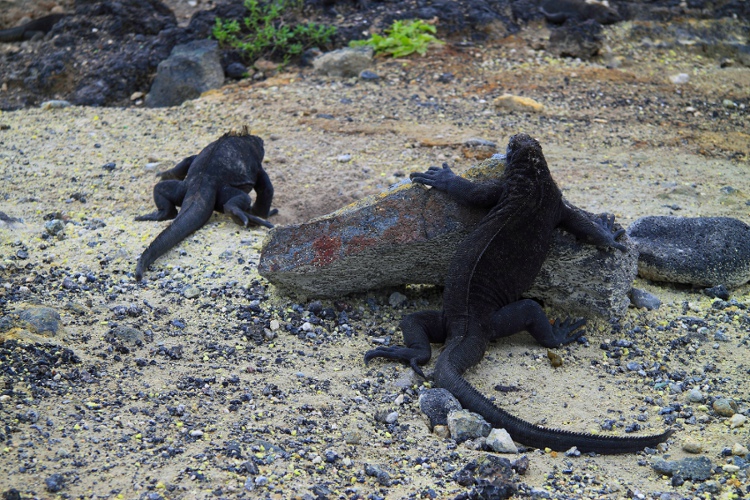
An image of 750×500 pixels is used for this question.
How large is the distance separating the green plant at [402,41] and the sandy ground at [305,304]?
7.6 inches

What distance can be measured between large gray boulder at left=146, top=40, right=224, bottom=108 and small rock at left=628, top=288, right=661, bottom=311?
673 cm

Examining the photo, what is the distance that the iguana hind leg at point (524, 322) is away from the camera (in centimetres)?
512

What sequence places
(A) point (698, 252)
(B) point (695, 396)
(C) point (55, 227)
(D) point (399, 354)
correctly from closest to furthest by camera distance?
(B) point (695, 396), (D) point (399, 354), (A) point (698, 252), (C) point (55, 227)

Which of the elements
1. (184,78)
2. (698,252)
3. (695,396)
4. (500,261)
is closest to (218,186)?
(500,261)

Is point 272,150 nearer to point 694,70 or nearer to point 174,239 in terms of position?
point 174,239

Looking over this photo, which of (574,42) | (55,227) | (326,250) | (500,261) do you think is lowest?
(55,227)

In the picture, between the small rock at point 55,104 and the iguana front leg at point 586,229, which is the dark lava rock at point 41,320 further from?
the small rock at point 55,104

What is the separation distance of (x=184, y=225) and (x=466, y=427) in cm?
337

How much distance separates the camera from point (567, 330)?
17.5 ft

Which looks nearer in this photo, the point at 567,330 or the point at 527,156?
the point at 527,156

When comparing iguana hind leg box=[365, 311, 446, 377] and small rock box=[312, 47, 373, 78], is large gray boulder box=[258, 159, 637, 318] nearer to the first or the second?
iguana hind leg box=[365, 311, 446, 377]

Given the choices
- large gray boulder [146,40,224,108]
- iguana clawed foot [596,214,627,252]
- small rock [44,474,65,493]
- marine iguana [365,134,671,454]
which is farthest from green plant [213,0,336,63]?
small rock [44,474,65,493]

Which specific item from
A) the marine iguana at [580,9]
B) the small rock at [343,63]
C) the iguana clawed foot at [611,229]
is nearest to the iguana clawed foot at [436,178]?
the iguana clawed foot at [611,229]

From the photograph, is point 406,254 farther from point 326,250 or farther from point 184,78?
point 184,78
